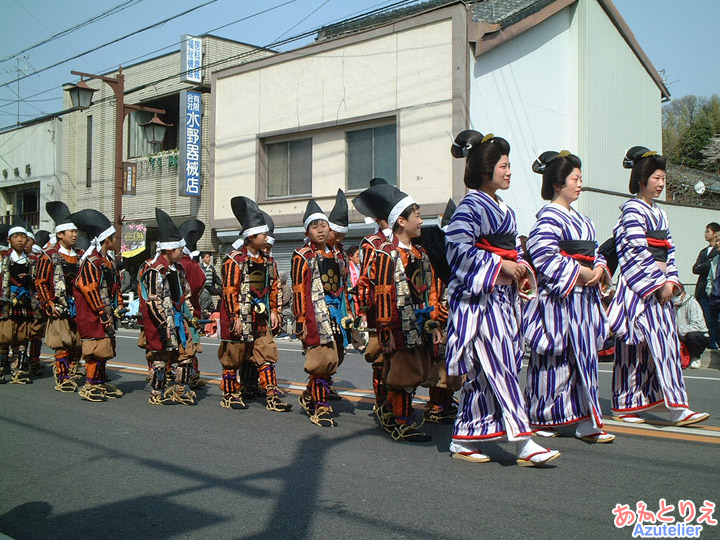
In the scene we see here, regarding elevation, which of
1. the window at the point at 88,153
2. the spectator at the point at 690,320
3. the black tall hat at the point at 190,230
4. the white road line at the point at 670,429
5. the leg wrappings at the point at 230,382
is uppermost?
the window at the point at 88,153

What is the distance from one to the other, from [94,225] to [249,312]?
96.8 inches

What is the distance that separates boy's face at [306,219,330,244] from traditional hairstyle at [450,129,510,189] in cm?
207

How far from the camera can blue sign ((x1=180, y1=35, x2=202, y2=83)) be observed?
2236cm

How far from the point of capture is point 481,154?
527 centimetres

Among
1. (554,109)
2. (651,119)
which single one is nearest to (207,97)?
(554,109)

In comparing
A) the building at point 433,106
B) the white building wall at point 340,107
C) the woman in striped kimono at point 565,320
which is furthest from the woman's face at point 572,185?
the white building wall at point 340,107

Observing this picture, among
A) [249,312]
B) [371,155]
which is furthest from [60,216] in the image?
[371,155]

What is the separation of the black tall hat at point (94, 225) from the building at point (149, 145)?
11.2 metres

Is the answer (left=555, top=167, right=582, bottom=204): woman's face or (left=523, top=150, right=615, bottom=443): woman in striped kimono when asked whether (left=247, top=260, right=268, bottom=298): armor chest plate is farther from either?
(left=555, top=167, right=582, bottom=204): woman's face

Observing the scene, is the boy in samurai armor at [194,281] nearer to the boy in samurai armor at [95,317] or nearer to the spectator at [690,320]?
the boy in samurai armor at [95,317]

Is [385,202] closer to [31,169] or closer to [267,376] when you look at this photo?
[267,376]

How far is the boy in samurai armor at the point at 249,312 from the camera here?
739 cm

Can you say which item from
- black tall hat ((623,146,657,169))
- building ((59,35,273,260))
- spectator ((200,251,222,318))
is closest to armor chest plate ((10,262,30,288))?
spectator ((200,251,222,318))

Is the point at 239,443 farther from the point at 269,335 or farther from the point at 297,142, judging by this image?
the point at 297,142
